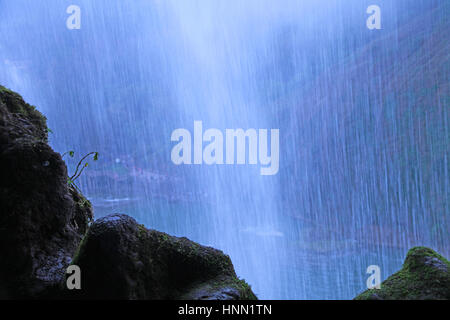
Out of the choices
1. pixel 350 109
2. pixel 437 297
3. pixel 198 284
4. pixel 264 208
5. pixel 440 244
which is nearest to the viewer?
pixel 437 297

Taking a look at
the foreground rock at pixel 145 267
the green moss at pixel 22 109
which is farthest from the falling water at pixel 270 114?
the foreground rock at pixel 145 267

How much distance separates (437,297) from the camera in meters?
1.34

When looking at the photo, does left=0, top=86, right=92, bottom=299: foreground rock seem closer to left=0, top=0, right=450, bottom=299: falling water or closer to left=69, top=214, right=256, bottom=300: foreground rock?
left=69, top=214, right=256, bottom=300: foreground rock

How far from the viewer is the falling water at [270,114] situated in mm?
13391

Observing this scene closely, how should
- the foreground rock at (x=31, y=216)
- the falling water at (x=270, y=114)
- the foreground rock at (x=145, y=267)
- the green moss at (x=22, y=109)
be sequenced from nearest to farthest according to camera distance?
the foreground rock at (x=145, y=267) < the foreground rock at (x=31, y=216) < the green moss at (x=22, y=109) < the falling water at (x=270, y=114)

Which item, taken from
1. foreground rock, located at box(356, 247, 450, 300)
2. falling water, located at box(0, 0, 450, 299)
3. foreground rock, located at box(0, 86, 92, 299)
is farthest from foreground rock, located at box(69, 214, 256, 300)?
falling water, located at box(0, 0, 450, 299)

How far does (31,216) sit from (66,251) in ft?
0.93

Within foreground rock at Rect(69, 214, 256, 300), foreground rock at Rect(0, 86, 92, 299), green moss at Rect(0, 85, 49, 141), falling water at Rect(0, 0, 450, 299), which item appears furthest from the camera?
falling water at Rect(0, 0, 450, 299)

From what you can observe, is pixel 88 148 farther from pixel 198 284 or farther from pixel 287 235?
pixel 198 284

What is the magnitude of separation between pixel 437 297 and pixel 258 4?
18.7 metres

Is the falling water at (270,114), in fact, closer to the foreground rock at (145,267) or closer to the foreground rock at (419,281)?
the foreground rock at (419,281)

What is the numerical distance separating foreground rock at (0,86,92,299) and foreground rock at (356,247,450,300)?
62.1 inches

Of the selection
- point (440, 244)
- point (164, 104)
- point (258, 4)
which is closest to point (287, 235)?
point (440, 244)

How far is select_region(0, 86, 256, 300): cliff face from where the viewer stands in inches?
52.4
